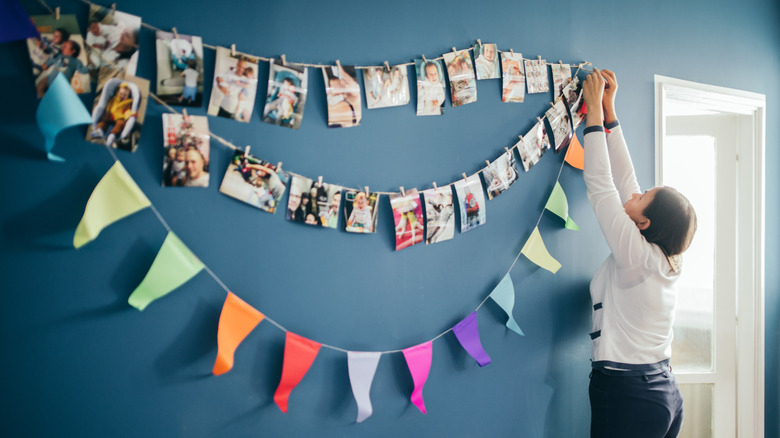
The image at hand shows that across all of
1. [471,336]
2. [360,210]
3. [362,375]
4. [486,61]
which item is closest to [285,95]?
[360,210]

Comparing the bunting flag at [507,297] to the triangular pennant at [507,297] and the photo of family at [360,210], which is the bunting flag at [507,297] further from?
the photo of family at [360,210]

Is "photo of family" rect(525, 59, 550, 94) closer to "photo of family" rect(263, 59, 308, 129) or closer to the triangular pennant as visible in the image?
the triangular pennant

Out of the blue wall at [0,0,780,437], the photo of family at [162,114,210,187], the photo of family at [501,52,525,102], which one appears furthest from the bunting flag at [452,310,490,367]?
the photo of family at [162,114,210,187]

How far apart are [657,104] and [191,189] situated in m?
2.05

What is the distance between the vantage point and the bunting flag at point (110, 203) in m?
1.20

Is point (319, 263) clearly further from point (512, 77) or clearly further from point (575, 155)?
point (575, 155)

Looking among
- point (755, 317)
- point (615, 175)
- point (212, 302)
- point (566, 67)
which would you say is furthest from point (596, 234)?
point (212, 302)

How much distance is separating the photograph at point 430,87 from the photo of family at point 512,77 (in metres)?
0.28

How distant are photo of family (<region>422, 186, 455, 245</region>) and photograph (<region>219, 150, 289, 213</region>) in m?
0.50

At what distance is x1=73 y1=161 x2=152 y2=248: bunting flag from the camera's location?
120 cm

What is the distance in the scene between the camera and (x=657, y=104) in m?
2.25

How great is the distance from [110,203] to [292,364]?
66cm

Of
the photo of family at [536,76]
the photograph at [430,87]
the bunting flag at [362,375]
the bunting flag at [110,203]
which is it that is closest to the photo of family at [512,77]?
the photo of family at [536,76]

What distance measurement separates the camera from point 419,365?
1632mm
